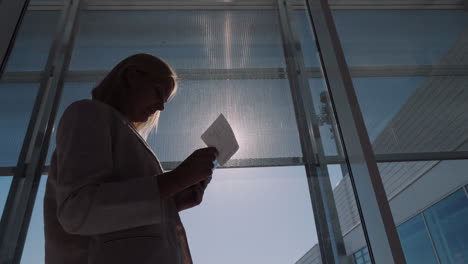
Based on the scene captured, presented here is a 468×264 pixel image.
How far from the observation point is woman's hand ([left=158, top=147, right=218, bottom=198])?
0.77 meters

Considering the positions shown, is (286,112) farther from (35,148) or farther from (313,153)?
(35,148)

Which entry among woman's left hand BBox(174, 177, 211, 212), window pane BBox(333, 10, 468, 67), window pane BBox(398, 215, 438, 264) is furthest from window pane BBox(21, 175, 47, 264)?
window pane BBox(333, 10, 468, 67)

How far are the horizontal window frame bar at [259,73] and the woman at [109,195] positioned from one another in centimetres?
76

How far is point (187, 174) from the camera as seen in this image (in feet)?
2.59

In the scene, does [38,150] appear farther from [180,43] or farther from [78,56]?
[180,43]

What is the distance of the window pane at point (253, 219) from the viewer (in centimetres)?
156

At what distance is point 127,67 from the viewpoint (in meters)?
1.05

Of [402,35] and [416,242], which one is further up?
[402,35]

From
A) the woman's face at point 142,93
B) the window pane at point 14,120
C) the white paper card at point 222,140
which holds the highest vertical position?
the window pane at point 14,120

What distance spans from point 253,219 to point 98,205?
3.46 feet

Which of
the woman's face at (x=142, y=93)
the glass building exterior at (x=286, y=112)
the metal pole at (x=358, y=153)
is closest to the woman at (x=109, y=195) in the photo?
the woman's face at (x=142, y=93)

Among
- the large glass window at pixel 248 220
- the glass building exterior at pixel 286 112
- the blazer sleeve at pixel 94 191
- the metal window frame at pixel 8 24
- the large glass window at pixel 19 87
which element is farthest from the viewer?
the large glass window at pixel 248 220

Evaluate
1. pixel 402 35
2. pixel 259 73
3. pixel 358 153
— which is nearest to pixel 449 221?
pixel 358 153

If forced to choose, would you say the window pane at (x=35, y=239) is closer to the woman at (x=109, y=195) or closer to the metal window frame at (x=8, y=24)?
the metal window frame at (x=8, y=24)
